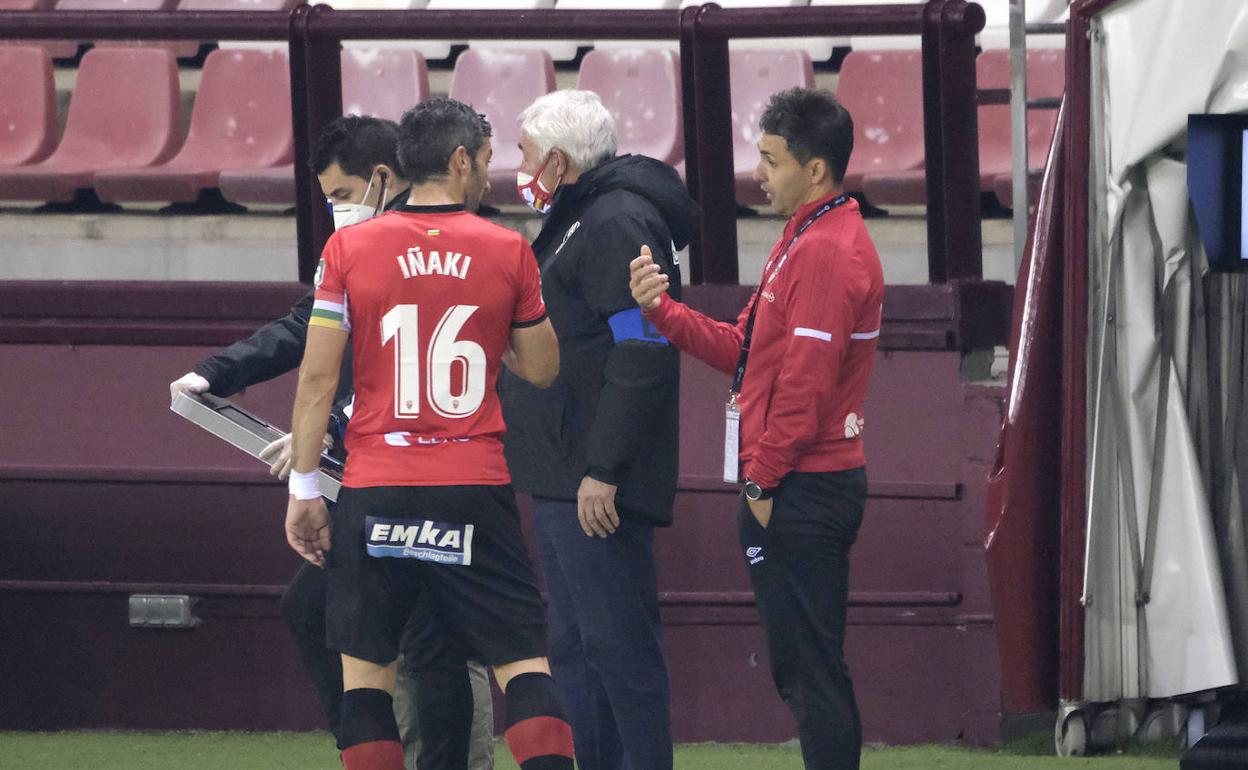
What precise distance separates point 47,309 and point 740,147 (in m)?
2.29

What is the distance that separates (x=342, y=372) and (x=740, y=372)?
2.90 ft

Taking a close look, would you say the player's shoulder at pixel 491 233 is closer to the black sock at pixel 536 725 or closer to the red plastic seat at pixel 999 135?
the black sock at pixel 536 725

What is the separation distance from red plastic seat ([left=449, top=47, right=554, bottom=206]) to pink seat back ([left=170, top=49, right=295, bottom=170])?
0.62m

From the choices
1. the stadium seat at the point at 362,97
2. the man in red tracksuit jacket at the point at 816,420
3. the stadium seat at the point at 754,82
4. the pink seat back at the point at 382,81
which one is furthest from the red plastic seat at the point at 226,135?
the man in red tracksuit jacket at the point at 816,420

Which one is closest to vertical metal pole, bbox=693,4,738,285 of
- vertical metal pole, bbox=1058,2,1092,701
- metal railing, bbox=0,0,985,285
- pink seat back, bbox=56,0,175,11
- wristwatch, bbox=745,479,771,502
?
metal railing, bbox=0,0,985,285

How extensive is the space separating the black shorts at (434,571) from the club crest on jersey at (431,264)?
0.41m

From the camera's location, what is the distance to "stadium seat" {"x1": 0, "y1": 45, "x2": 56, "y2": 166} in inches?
289

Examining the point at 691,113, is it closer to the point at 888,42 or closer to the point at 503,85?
the point at 888,42

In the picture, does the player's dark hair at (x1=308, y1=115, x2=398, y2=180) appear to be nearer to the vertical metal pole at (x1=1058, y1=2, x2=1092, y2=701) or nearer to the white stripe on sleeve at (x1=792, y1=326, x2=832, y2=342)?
the white stripe on sleeve at (x1=792, y1=326, x2=832, y2=342)

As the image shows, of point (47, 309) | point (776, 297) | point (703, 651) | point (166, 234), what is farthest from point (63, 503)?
point (776, 297)

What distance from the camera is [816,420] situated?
157 inches

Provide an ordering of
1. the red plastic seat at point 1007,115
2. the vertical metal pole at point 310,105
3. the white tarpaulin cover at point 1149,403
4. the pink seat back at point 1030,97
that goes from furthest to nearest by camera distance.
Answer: the pink seat back at point 1030,97 < the red plastic seat at point 1007,115 < the vertical metal pole at point 310,105 < the white tarpaulin cover at point 1149,403

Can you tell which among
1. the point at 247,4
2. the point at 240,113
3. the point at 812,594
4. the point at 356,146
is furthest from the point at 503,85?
the point at 812,594

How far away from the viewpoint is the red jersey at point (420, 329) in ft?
12.5
